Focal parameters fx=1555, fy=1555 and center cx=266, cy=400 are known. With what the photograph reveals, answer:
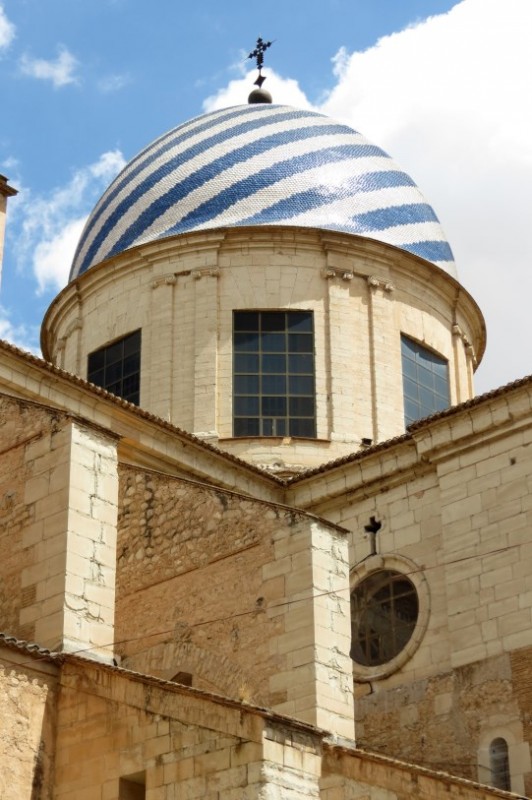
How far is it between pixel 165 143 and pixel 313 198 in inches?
125

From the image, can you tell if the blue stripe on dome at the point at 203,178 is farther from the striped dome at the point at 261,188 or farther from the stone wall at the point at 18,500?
the stone wall at the point at 18,500

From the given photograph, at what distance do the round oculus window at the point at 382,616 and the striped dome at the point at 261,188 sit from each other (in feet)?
21.6

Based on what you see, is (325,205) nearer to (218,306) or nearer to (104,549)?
Answer: (218,306)

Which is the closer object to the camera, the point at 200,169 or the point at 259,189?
the point at 259,189

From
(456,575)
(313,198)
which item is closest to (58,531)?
(456,575)

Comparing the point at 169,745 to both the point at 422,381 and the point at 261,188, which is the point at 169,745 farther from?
the point at 261,188

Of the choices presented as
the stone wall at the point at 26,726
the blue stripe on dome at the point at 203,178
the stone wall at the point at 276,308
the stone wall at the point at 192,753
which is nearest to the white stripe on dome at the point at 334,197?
the blue stripe on dome at the point at 203,178

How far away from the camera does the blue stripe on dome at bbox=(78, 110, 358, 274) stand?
2339 centimetres

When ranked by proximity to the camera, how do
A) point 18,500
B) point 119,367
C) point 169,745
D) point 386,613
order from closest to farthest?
point 169,745
point 18,500
point 386,613
point 119,367

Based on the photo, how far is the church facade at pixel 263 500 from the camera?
11773 mm

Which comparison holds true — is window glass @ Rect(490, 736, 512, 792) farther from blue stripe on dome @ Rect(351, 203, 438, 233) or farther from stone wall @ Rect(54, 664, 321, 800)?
blue stripe on dome @ Rect(351, 203, 438, 233)

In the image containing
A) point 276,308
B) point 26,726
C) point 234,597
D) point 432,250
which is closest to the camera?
point 26,726

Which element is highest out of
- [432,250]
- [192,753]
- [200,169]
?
[200,169]

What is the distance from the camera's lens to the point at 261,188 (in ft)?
75.2
